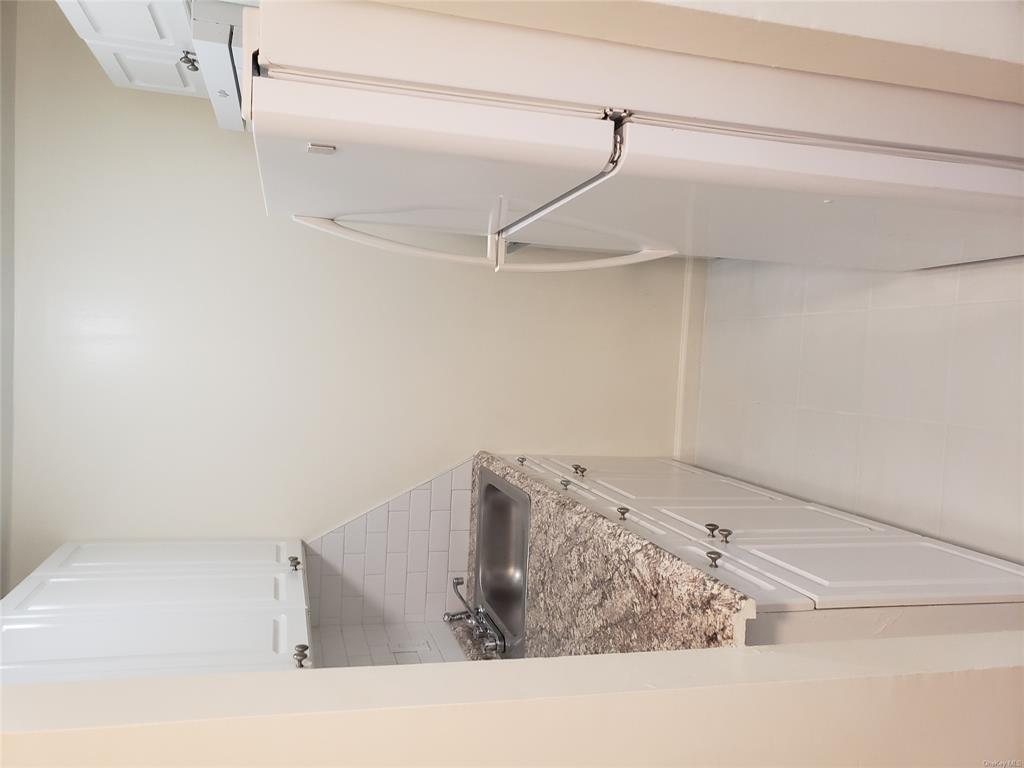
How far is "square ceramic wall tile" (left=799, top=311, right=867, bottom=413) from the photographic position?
5.02ft

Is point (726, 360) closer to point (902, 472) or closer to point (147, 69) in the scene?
point (902, 472)

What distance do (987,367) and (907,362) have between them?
0.17 metres

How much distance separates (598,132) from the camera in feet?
2.42

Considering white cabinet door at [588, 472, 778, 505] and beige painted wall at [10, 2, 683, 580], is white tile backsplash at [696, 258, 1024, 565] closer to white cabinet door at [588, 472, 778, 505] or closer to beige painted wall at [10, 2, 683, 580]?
white cabinet door at [588, 472, 778, 505]

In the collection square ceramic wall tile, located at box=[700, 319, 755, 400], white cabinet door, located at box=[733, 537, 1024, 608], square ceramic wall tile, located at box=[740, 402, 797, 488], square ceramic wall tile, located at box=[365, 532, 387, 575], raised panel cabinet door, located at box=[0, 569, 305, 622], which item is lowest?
square ceramic wall tile, located at box=[365, 532, 387, 575]

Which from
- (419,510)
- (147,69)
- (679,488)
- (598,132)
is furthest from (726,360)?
(147,69)

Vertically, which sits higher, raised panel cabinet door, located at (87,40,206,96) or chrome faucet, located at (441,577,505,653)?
raised panel cabinet door, located at (87,40,206,96)

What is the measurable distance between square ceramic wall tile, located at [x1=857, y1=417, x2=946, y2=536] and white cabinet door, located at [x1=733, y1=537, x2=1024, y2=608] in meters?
0.12

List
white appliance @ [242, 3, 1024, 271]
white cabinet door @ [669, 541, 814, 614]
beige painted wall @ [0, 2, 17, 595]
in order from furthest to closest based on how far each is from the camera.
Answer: beige painted wall @ [0, 2, 17, 595]
white cabinet door @ [669, 541, 814, 614]
white appliance @ [242, 3, 1024, 271]

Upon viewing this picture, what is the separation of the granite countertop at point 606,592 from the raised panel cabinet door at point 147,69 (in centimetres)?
104

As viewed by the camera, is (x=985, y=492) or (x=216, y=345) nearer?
(x=985, y=492)

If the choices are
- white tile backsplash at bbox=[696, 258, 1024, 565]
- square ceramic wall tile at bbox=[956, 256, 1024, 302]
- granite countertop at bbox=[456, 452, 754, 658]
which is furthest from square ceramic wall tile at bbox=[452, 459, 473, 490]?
square ceramic wall tile at bbox=[956, 256, 1024, 302]

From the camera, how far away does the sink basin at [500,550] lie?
1.68 metres

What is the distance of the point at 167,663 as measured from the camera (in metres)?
1.15
